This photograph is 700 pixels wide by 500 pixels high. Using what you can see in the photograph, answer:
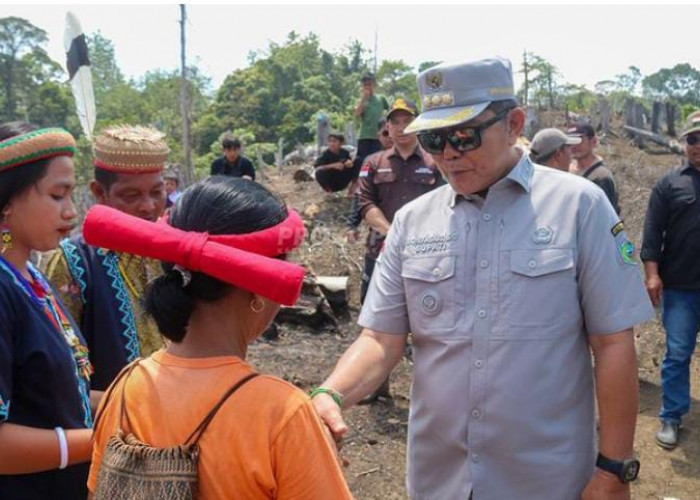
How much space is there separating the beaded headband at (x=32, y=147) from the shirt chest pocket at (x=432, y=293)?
108cm

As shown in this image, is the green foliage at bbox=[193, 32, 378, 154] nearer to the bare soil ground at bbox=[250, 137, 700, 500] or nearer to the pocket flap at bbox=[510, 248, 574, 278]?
the bare soil ground at bbox=[250, 137, 700, 500]

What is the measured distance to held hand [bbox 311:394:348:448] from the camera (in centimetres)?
162

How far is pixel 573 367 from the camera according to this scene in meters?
1.87

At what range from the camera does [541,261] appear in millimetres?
1853

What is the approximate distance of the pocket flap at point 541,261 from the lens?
1.83 meters

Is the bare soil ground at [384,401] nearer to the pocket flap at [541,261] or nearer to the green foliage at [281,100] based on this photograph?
the pocket flap at [541,261]

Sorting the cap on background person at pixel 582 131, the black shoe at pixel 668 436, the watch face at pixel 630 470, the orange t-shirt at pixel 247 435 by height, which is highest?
the cap on background person at pixel 582 131


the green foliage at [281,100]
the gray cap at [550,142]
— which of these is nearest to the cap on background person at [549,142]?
the gray cap at [550,142]

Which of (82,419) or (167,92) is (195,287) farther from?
(167,92)

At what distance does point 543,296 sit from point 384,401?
3.22 meters

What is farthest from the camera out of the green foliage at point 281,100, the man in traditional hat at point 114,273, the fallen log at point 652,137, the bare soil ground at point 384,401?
the green foliage at point 281,100

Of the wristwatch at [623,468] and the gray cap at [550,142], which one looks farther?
the gray cap at [550,142]

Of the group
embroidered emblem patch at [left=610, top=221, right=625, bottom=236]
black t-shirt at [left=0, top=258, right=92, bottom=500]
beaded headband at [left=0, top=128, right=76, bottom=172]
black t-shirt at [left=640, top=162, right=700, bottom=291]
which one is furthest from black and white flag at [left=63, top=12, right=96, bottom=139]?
black t-shirt at [left=640, top=162, right=700, bottom=291]

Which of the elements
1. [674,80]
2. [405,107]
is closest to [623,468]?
[405,107]
